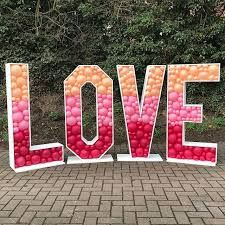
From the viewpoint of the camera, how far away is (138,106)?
21.5 ft

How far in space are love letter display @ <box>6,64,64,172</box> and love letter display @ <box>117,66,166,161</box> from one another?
1594 millimetres

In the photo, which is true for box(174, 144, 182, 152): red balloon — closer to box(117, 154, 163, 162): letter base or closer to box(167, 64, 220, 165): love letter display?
box(167, 64, 220, 165): love letter display

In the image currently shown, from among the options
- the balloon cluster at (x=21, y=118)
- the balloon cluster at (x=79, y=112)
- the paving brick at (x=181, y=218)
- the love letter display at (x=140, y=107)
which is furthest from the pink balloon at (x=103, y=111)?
the paving brick at (x=181, y=218)

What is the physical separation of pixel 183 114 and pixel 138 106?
0.82 metres

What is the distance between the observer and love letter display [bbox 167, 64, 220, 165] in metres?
6.28

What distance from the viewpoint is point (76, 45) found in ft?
38.9

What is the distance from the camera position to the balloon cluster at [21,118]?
588 cm

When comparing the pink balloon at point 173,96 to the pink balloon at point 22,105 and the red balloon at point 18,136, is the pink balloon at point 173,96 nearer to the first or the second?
the pink balloon at point 22,105

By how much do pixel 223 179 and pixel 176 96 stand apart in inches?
68.1

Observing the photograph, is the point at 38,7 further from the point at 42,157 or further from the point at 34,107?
the point at 42,157

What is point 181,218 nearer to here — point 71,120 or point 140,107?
point 140,107

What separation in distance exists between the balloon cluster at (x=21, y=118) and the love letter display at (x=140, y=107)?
165cm

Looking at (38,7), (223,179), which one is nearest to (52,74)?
(38,7)

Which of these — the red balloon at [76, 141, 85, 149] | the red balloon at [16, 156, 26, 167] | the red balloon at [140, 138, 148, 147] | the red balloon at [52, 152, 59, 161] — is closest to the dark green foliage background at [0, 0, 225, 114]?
the red balloon at [140, 138, 148, 147]
